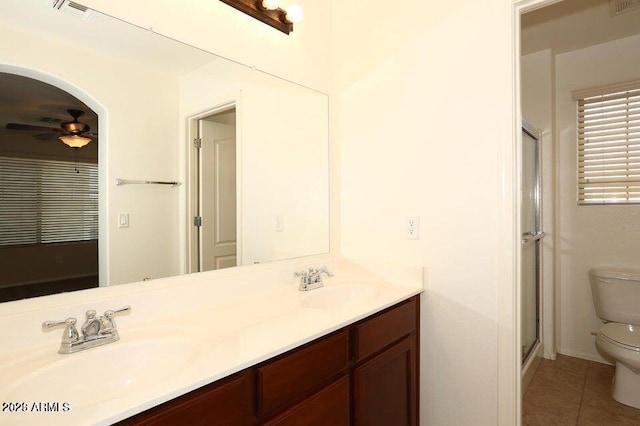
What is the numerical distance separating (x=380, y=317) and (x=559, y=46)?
272 cm

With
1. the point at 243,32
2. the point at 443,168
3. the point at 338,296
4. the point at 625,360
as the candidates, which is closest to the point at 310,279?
the point at 338,296

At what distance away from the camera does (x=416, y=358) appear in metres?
1.64

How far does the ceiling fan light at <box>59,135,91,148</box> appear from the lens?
1073mm

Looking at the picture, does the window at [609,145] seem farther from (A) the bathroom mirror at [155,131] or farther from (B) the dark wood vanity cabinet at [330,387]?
(A) the bathroom mirror at [155,131]

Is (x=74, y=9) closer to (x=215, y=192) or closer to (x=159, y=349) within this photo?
(x=215, y=192)

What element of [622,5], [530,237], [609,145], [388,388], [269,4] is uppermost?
[622,5]

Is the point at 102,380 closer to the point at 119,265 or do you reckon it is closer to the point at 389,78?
the point at 119,265

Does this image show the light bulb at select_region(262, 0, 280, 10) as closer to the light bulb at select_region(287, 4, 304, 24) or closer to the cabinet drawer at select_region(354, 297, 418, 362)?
the light bulb at select_region(287, 4, 304, 24)

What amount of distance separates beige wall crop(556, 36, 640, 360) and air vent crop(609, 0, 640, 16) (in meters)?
0.56

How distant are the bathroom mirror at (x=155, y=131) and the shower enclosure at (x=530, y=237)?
1.67 metres

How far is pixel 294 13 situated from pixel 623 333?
2.79 m

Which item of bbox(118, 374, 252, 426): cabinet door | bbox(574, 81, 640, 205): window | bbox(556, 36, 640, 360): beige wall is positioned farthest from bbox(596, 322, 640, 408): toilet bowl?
bbox(118, 374, 252, 426): cabinet door

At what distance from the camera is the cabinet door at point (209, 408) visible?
714 mm

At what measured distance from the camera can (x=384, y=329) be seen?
1397 mm
